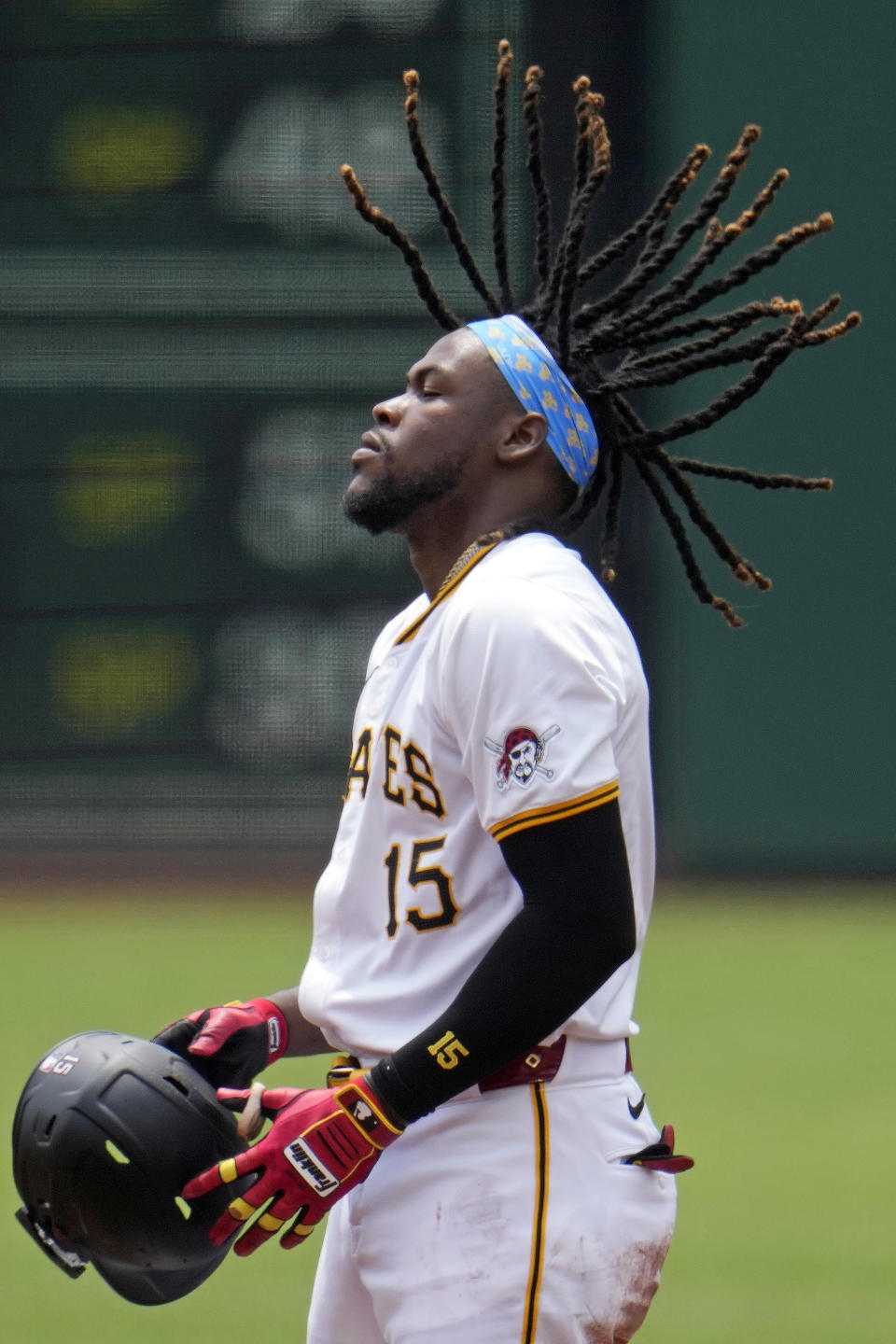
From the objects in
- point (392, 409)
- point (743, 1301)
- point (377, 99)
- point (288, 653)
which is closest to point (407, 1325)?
point (392, 409)

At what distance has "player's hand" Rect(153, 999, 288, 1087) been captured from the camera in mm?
2961

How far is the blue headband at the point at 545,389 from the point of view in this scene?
117 inches

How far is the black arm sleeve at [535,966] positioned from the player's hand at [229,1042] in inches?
20.8

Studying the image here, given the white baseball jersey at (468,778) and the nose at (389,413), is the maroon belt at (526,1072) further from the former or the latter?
the nose at (389,413)

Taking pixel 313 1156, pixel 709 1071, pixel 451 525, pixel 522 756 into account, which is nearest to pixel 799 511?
pixel 709 1071

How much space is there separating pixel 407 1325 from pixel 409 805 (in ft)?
2.18

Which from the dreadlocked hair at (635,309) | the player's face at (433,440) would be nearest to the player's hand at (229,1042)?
the player's face at (433,440)

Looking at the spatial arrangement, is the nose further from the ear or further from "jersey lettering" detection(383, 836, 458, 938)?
"jersey lettering" detection(383, 836, 458, 938)

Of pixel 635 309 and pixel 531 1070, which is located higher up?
pixel 635 309

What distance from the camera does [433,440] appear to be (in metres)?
2.93

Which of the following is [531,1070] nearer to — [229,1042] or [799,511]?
[229,1042]

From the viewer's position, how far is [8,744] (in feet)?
32.4

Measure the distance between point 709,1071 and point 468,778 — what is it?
180 inches

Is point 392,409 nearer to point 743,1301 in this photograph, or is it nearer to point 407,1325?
point 407,1325
